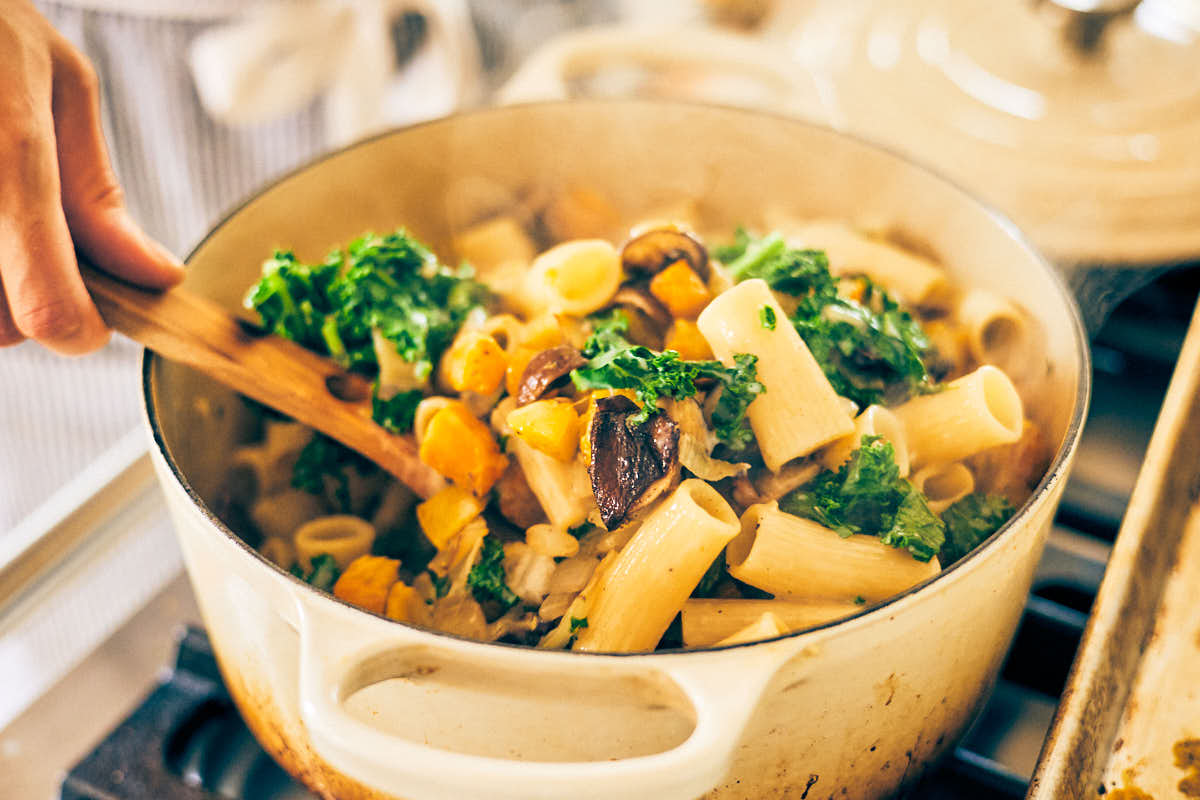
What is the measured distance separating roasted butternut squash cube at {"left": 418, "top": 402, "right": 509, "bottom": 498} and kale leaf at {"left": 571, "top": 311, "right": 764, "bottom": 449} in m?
0.10

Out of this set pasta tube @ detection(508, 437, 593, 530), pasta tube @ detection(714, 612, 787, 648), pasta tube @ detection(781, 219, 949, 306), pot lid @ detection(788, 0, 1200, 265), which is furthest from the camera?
pot lid @ detection(788, 0, 1200, 265)

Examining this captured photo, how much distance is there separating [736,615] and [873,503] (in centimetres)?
15

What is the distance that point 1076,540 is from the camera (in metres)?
0.97

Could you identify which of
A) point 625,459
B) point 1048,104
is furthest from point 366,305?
point 1048,104

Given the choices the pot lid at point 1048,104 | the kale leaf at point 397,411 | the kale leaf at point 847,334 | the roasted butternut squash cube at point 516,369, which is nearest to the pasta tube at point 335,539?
the kale leaf at point 397,411

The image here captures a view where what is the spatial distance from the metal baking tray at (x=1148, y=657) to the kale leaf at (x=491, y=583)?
0.40 metres

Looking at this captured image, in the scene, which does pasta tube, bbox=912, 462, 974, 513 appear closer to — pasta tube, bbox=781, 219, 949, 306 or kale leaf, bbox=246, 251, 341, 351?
pasta tube, bbox=781, 219, 949, 306

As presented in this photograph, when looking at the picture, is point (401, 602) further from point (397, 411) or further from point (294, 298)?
point (294, 298)

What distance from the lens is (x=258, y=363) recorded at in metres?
0.83

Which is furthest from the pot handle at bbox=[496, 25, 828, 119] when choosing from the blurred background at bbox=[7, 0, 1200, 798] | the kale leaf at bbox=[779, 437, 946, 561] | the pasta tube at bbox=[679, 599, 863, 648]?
the pasta tube at bbox=[679, 599, 863, 648]

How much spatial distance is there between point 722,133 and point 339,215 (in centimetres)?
46

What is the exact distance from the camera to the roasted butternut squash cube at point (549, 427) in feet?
2.39

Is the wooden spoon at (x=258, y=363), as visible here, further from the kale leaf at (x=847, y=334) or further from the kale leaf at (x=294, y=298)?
the kale leaf at (x=847, y=334)

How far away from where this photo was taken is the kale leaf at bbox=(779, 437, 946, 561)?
732 millimetres
